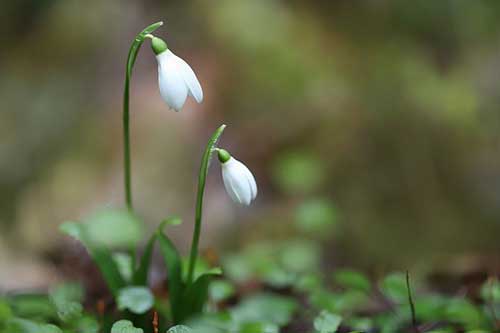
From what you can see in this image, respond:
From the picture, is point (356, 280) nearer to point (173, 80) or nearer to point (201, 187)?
point (201, 187)

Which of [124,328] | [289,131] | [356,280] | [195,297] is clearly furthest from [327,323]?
[289,131]

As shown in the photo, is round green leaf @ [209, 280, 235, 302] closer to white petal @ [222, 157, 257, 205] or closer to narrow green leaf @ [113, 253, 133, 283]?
narrow green leaf @ [113, 253, 133, 283]

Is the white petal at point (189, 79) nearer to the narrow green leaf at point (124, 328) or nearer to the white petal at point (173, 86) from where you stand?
the white petal at point (173, 86)

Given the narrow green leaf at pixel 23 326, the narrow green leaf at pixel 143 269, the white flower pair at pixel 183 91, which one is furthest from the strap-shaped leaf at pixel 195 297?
the narrow green leaf at pixel 23 326

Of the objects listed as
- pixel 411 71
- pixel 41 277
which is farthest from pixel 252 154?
→ pixel 41 277

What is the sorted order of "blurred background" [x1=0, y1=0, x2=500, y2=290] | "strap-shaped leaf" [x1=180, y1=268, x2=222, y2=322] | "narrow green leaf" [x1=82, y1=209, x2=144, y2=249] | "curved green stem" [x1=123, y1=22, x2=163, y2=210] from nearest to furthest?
"curved green stem" [x1=123, y1=22, x2=163, y2=210] → "strap-shaped leaf" [x1=180, y1=268, x2=222, y2=322] → "narrow green leaf" [x1=82, y1=209, x2=144, y2=249] → "blurred background" [x1=0, y1=0, x2=500, y2=290]

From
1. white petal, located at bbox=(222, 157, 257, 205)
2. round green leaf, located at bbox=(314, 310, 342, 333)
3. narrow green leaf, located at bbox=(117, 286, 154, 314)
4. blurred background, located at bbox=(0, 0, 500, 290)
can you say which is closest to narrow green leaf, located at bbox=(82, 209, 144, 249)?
narrow green leaf, located at bbox=(117, 286, 154, 314)

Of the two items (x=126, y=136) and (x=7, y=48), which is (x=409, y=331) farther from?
(x=7, y=48)
